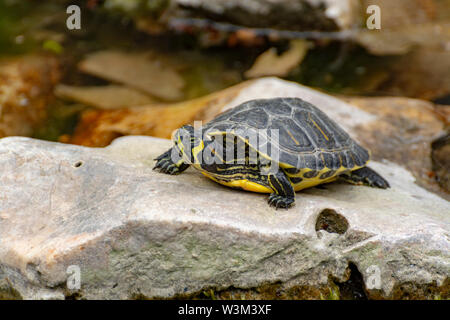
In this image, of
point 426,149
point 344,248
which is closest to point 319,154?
point 344,248

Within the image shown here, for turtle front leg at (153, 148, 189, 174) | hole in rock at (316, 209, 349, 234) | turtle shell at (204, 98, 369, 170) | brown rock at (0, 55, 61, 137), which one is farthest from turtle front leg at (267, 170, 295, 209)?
brown rock at (0, 55, 61, 137)

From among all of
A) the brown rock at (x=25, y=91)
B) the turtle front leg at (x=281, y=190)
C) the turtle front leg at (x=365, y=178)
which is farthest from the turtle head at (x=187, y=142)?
the brown rock at (x=25, y=91)

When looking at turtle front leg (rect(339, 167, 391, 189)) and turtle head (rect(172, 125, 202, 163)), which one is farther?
turtle front leg (rect(339, 167, 391, 189))

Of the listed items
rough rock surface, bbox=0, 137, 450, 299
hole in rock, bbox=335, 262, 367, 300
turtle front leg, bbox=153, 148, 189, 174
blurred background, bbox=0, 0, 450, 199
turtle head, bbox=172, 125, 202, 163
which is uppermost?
blurred background, bbox=0, 0, 450, 199

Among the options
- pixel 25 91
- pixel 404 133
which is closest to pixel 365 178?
pixel 404 133

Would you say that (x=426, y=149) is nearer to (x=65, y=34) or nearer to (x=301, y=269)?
(x=301, y=269)

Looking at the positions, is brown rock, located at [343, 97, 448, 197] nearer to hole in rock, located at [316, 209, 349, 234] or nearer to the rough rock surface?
the rough rock surface

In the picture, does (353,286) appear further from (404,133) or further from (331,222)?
(404,133)
